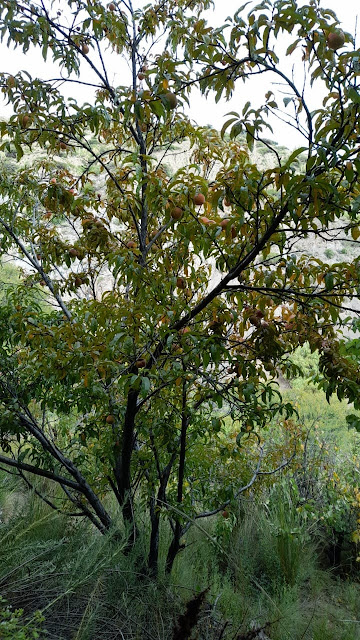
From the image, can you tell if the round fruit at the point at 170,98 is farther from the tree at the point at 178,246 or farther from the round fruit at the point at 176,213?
the round fruit at the point at 176,213

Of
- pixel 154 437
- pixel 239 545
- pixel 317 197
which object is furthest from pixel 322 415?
pixel 317 197

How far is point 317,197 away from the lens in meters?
1.25

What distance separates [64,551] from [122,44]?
2379 mm

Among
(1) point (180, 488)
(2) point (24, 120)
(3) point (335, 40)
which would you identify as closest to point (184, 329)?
(1) point (180, 488)

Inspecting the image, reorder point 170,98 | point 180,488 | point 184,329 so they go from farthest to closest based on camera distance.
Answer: point 180,488 → point 184,329 → point 170,98

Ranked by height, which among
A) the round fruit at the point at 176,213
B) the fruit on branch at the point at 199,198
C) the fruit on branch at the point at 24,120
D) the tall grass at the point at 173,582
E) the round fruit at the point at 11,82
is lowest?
the tall grass at the point at 173,582

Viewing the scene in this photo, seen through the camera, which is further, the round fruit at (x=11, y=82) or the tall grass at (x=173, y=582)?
the round fruit at (x=11, y=82)

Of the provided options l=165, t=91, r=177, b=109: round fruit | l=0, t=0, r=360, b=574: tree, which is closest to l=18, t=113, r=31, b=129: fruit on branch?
l=0, t=0, r=360, b=574: tree

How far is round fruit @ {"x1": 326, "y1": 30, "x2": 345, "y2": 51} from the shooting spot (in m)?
1.20

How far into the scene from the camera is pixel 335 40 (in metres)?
1.21

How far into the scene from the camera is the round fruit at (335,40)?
47.4 inches

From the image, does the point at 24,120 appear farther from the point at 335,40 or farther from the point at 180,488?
the point at 180,488

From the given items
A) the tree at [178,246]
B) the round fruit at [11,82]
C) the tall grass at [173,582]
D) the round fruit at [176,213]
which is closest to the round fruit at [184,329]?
the tree at [178,246]

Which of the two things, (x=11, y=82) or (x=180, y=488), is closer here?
(x=11, y=82)
